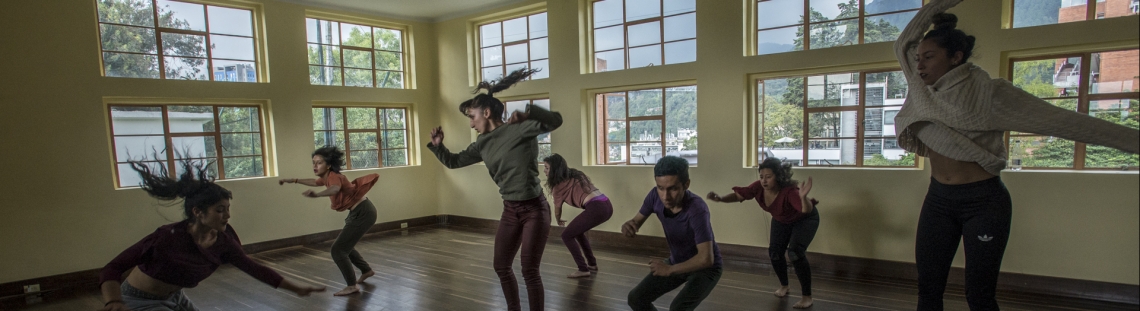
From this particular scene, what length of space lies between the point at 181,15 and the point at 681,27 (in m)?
5.01

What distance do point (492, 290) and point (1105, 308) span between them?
385 cm

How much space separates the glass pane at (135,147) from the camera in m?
4.85

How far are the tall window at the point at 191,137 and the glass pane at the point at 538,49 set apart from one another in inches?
124

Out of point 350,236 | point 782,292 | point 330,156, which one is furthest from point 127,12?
point 782,292

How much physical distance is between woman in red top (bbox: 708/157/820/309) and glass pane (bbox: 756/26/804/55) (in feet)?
4.81

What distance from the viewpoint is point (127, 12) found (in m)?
4.88

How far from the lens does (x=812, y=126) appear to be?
4496 mm

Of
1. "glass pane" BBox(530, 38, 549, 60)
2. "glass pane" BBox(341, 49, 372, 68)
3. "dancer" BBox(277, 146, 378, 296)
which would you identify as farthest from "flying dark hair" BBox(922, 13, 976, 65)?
"glass pane" BBox(341, 49, 372, 68)

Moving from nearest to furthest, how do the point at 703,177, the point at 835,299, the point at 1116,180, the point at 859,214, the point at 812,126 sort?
the point at 1116,180 → the point at 835,299 → the point at 859,214 → the point at 812,126 → the point at 703,177

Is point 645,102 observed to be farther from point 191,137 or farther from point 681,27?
point 191,137

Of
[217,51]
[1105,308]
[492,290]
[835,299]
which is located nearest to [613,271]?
[492,290]

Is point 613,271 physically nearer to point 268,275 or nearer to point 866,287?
point 866,287

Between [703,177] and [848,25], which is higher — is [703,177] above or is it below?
below

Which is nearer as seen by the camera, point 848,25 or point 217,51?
point 848,25
